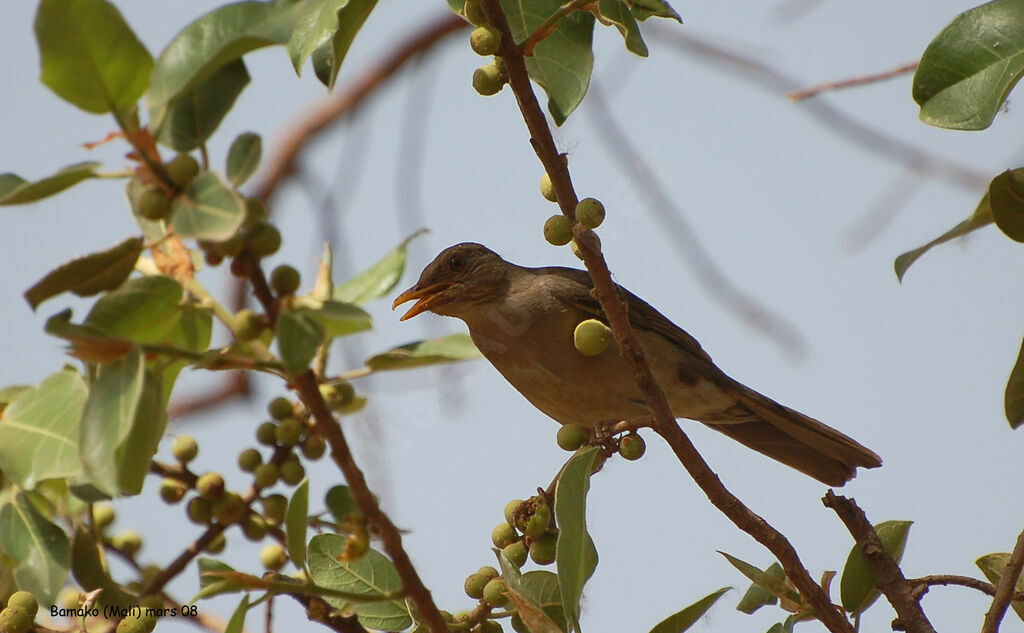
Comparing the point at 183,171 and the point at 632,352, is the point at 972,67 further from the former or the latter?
the point at 183,171

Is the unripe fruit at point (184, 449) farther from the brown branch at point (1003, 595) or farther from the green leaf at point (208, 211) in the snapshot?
the brown branch at point (1003, 595)

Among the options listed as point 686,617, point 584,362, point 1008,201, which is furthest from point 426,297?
point 1008,201

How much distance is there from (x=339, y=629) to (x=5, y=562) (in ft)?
3.27

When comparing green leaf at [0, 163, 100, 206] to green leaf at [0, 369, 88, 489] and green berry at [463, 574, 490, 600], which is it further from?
green berry at [463, 574, 490, 600]

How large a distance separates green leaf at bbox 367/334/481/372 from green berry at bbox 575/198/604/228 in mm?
977

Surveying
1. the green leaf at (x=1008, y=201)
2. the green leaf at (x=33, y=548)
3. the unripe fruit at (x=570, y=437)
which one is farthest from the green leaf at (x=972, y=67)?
the green leaf at (x=33, y=548)

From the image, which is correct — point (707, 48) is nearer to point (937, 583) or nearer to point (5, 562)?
point (937, 583)

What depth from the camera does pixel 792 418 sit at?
16.9 feet

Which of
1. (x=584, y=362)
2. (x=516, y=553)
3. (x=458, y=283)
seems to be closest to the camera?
(x=516, y=553)

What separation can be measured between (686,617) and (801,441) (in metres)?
2.62

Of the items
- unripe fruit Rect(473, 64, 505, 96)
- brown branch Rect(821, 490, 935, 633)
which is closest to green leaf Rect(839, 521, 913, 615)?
brown branch Rect(821, 490, 935, 633)

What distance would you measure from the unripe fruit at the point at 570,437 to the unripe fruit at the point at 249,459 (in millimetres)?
967

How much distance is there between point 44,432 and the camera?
93.7 inches

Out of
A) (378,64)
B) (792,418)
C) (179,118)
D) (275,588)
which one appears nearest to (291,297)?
(179,118)
